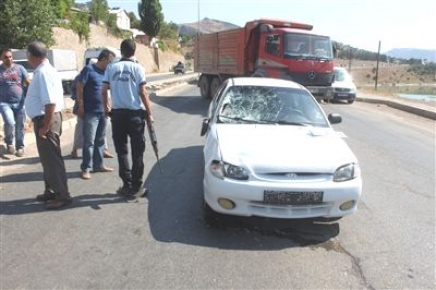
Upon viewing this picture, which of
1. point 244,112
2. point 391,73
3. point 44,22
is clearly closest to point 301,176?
point 244,112

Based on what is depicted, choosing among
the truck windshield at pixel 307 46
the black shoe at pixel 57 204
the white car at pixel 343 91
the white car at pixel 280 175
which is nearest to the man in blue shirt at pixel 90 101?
the black shoe at pixel 57 204

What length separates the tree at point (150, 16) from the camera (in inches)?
2672

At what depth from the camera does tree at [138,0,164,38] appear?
6788 centimetres

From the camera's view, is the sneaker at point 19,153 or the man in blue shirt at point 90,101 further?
the sneaker at point 19,153

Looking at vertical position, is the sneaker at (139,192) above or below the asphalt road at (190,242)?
above

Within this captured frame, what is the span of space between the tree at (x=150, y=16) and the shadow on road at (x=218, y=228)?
6653 cm

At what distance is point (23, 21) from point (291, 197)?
77.6 feet

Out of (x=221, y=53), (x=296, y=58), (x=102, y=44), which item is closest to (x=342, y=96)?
(x=221, y=53)

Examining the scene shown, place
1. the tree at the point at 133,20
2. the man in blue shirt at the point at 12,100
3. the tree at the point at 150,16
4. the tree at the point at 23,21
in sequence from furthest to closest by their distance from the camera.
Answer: the tree at the point at 133,20, the tree at the point at 150,16, the tree at the point at 23,21, the man in blue shirt at the point at 12,100

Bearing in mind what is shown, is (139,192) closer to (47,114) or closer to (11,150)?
(47,114)

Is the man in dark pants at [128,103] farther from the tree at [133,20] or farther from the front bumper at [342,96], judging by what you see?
the tree at [133,20]

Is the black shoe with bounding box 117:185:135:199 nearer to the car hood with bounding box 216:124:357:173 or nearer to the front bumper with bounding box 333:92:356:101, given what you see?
the car hood with bounding box 216:124:357:173

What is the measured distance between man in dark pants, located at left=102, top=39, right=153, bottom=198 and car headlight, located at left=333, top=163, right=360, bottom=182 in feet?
7.61

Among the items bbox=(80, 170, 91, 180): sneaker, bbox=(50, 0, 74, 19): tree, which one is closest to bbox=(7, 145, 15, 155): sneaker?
bbox=(80, 170, 91, 180): sneaker
